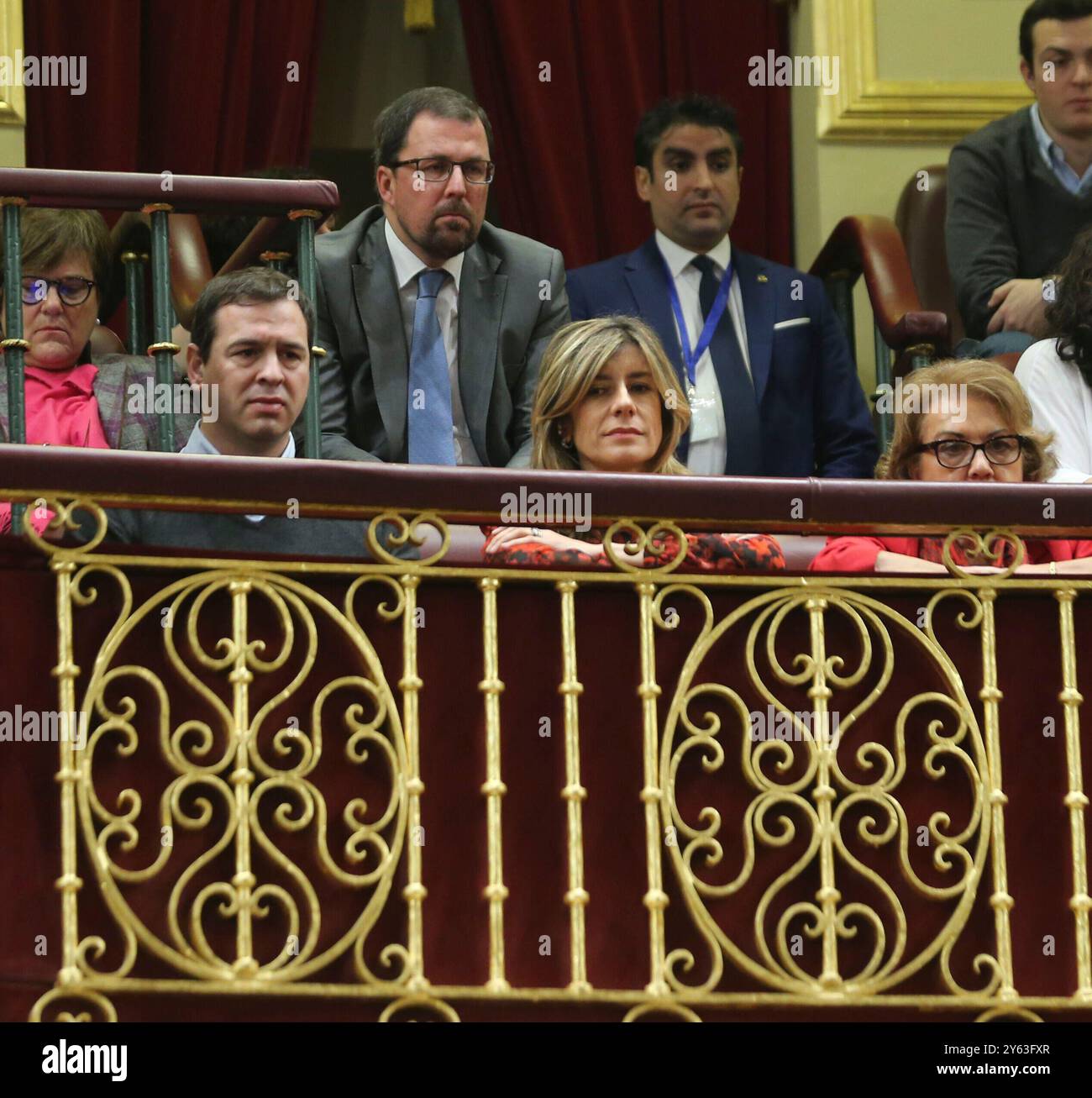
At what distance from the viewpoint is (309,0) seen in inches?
220

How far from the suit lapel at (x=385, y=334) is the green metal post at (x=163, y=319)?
2.01 feet

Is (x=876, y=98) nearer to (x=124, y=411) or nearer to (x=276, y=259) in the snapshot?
(x=276, y=259)

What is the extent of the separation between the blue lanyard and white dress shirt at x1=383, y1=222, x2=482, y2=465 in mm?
550

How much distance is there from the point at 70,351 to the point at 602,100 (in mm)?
2229

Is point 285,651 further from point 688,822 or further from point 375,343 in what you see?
point 375,343

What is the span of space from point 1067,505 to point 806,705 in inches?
17.1

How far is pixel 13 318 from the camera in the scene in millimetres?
3240

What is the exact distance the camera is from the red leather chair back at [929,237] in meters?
5.20

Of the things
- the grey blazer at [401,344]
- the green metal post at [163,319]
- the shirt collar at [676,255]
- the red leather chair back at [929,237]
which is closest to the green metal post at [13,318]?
the green metal post at [163,319]

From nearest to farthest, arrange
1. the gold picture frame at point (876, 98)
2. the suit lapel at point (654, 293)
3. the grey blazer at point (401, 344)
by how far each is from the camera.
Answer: the grey blazer at point (401, 344), the suit lapel at point (654, 293), the gold picture frame at point (876, 98)

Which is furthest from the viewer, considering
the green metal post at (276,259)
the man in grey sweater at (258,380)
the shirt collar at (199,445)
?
the green metal post at (276,259)

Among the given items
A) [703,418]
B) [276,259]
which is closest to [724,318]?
[703,418]

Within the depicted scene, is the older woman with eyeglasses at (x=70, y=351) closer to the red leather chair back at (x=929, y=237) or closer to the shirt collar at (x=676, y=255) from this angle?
the shirt collar at (x=676, y=255)

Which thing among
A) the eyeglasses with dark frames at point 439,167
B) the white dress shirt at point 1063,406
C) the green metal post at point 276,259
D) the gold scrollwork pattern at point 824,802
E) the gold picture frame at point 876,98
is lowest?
the gold scrollwork pattern at point 824,802
